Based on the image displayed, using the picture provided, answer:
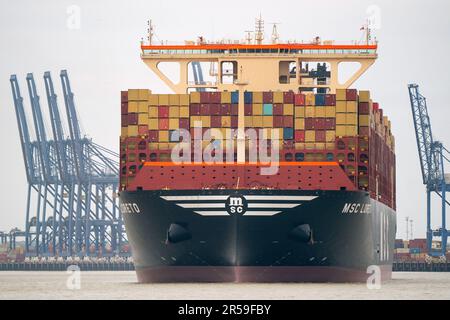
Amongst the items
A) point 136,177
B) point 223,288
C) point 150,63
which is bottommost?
point 223,288

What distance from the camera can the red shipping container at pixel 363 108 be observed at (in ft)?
234

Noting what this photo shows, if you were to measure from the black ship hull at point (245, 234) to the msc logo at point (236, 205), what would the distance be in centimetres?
5

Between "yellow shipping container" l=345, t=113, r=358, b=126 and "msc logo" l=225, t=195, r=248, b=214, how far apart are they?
883 centimetres

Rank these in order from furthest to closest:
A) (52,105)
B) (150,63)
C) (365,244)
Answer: (52,105), (150,63), (365,244)

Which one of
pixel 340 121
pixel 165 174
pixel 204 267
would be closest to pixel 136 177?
pixel 165 174

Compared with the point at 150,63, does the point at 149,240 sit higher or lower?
lower

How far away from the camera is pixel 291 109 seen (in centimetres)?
6975

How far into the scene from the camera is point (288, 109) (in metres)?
69.8

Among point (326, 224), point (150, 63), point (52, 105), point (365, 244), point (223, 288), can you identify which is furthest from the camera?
point (52, 105)

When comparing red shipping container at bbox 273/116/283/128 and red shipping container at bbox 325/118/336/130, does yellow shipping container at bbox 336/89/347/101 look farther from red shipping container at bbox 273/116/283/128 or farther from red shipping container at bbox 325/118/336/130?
red shipping container at bbox 273/116/283/128

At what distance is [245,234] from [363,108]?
→ 37.7 feet
